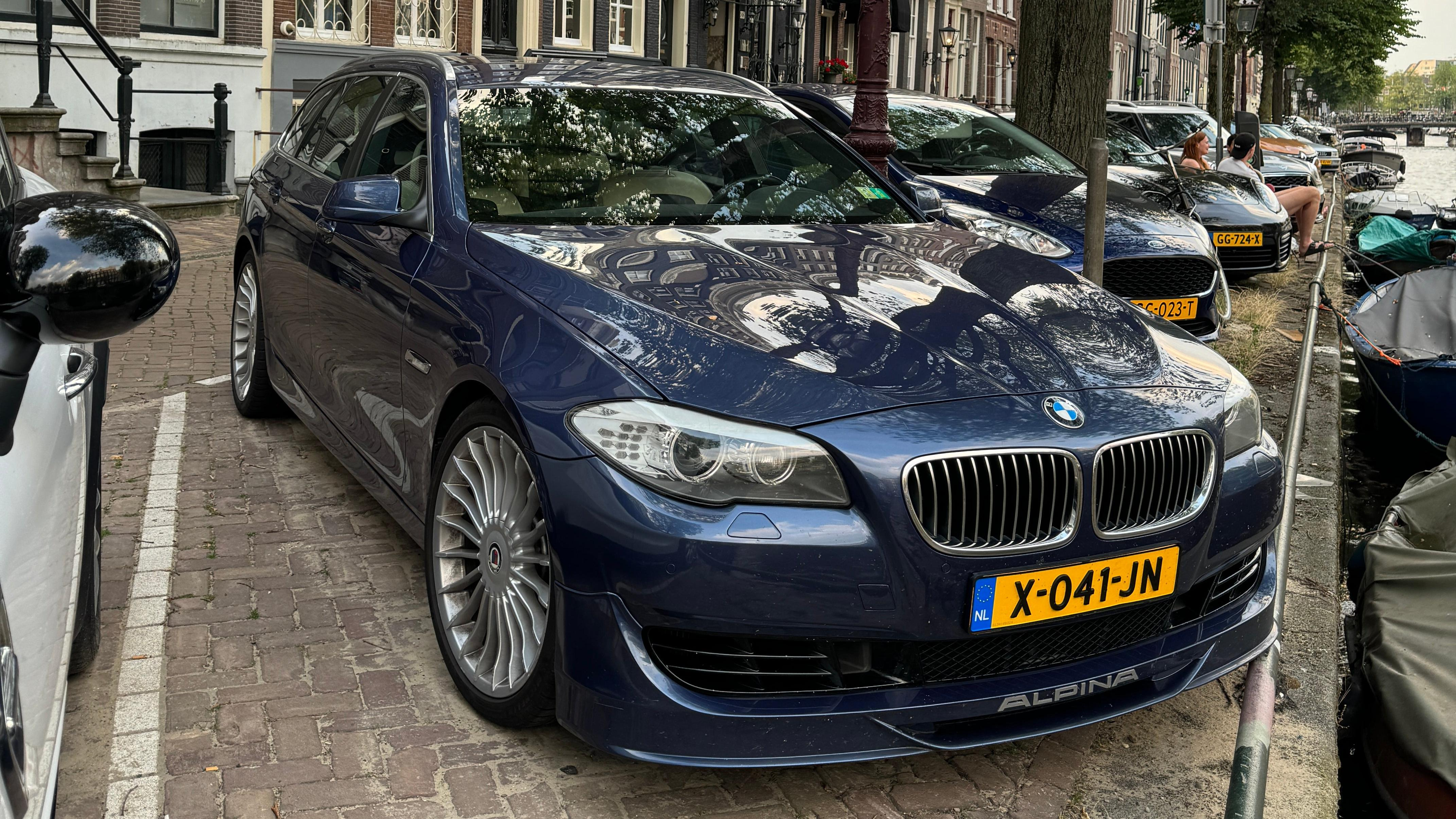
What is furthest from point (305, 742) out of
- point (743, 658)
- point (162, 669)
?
point (743, 658)

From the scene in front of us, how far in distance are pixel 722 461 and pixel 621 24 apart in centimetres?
2532

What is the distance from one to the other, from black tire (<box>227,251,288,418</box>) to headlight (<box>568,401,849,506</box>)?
3.18 metres

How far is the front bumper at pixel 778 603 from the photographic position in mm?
2688

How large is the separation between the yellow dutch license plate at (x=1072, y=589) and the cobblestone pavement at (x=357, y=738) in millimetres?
523

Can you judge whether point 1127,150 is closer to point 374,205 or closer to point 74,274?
point 374,205

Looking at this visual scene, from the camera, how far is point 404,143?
173 inches

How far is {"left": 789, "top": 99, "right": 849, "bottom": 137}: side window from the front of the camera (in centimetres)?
886

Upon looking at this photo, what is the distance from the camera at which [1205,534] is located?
313 centimetres

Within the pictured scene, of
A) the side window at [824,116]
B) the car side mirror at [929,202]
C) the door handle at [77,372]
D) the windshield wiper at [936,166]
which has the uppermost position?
the side window at [824,116]

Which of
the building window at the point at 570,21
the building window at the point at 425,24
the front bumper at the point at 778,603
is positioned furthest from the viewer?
the building window at the point at 570,21

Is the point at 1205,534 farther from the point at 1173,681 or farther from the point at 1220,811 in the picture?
the point at 1220,811

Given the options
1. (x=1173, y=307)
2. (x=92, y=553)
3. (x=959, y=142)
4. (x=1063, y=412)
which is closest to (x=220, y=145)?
(x=959, y=142)

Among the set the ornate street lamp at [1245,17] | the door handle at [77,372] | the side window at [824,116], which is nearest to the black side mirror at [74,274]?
the door handle at [77,372]

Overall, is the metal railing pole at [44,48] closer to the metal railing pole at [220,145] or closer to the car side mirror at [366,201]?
the metal railing pole at [220,145]
